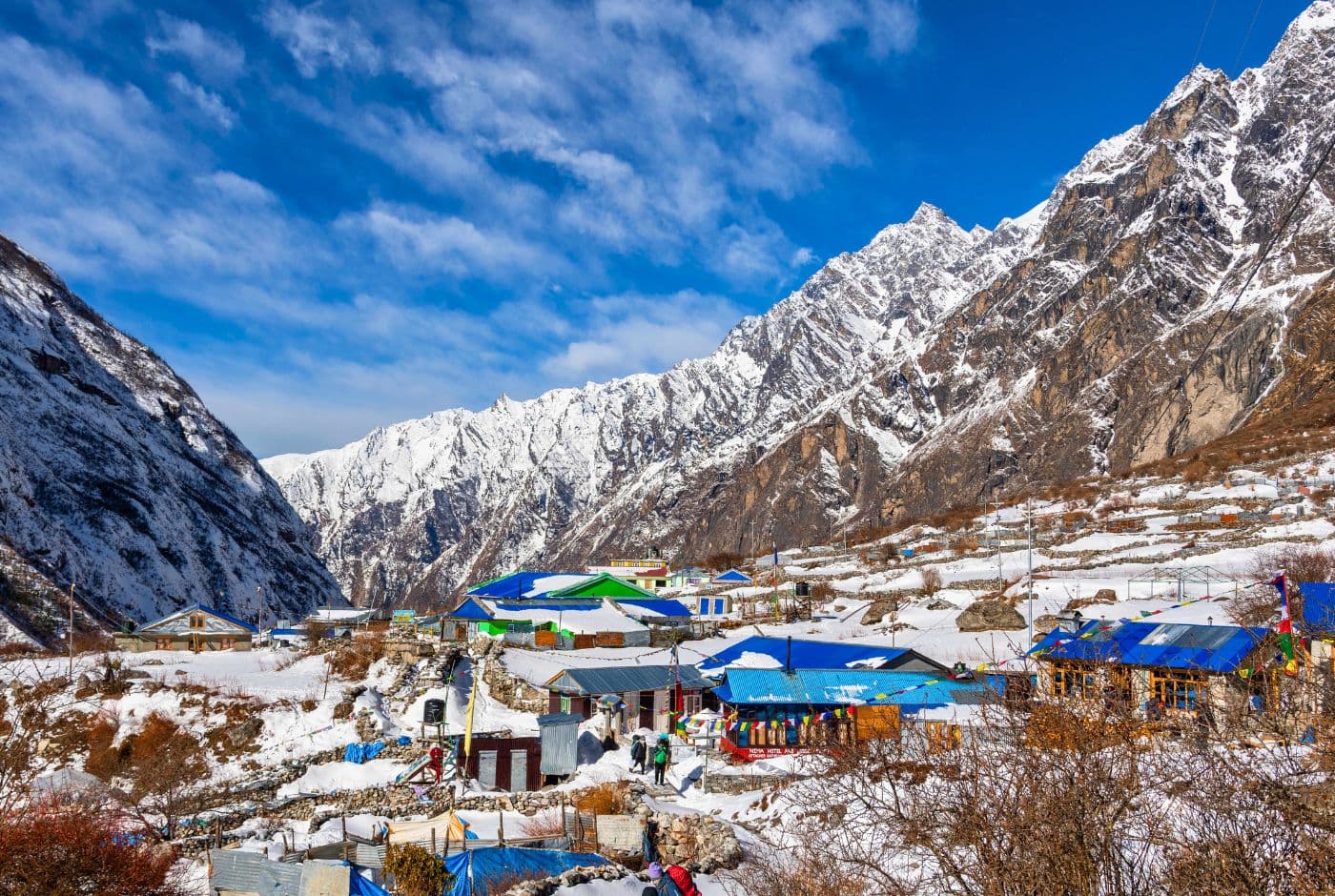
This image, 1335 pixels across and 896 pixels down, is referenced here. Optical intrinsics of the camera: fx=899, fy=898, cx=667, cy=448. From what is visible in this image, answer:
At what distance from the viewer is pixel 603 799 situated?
19188mm

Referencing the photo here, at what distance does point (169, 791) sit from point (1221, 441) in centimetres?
10343

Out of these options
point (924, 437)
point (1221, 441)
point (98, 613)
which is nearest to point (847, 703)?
point (98, 613)

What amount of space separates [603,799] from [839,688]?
8.14m

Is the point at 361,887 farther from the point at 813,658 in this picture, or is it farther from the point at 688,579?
the point at 688,579

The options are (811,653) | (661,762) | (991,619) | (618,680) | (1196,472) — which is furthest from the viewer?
(1196,472)

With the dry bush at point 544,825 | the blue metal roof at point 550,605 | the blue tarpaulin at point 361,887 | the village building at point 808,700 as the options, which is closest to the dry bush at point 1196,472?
the blue metal roof at point 550,605

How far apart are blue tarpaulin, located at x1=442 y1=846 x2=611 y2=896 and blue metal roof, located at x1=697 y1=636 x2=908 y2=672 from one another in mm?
14865

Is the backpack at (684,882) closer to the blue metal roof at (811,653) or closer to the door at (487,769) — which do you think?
the door at (487,769)

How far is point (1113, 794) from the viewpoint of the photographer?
7699 millimetres

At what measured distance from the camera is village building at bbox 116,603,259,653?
51438 mm

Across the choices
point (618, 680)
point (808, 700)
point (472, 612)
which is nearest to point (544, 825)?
point (808, 700)

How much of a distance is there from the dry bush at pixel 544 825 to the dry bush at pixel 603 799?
533 mm

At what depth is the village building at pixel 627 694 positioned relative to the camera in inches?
1089

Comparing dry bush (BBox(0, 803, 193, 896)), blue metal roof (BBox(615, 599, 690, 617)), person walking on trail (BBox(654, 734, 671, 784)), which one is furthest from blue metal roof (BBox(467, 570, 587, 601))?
dry bush (BBox(0, 803, 193, 896))
